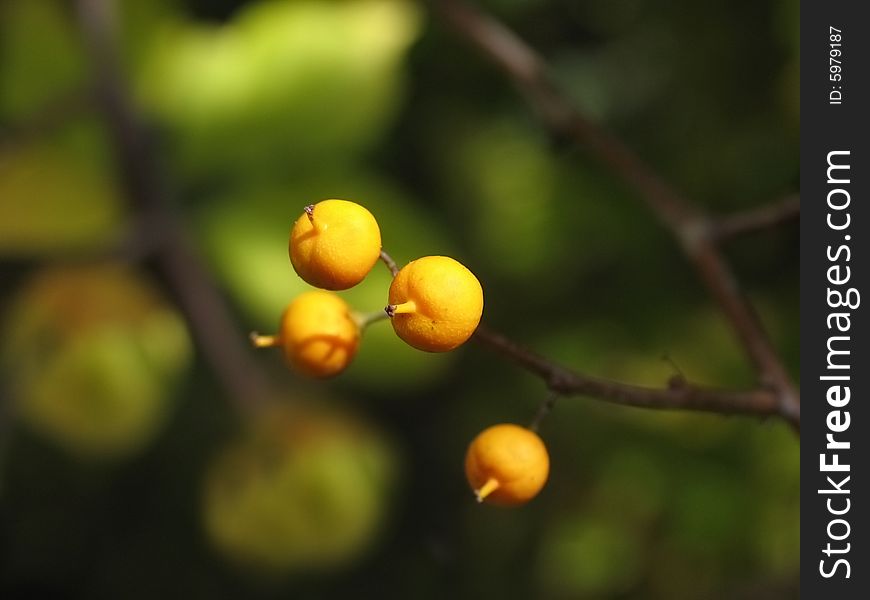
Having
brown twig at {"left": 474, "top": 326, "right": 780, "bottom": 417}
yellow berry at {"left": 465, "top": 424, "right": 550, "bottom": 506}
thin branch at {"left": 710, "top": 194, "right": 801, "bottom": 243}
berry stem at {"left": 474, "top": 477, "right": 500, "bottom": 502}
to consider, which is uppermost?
thin branch at {"left": 710, "top": 194, "right": 801, "bottom": 243}

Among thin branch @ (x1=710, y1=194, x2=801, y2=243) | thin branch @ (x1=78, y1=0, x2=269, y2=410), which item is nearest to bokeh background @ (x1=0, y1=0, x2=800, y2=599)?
thin branch @ (x1=78, y1=0, x2=269, y2=410)

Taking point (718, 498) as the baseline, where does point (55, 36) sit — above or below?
above

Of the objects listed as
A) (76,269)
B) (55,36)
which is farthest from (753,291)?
(55,36)

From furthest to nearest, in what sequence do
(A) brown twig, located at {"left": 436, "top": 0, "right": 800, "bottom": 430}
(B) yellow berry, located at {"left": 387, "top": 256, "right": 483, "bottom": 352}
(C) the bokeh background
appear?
(C) the bokeh background → (A) brown twig, located at {"left": 436, "top": 0, "right": 800, "bottom": 430} → (B) yellow berry, located at {"left": 387, "top": 256, "right": 483, "bottom": 352}

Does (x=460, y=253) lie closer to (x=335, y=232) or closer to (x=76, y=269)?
(x=76, y=269)

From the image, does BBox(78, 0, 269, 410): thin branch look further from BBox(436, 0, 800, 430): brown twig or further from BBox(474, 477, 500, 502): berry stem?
BBox(474, 477, 500, 502): berry stem

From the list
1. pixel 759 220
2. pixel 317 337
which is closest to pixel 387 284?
pixel 759 220
